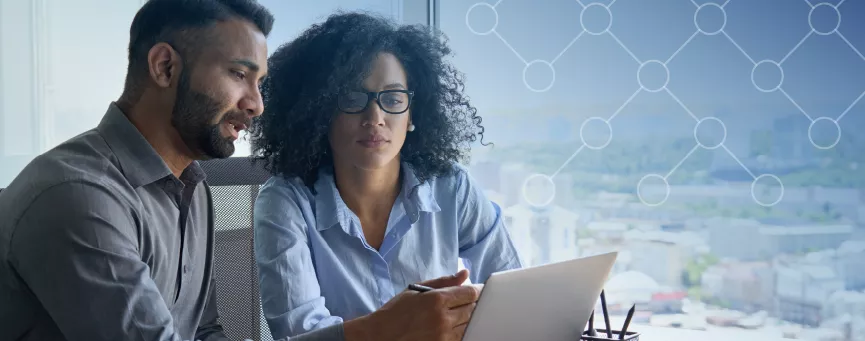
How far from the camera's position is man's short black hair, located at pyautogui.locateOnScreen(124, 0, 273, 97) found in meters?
1.24

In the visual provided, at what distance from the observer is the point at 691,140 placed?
2596 millimetres

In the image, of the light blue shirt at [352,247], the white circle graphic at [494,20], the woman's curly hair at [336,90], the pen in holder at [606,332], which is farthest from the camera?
the white circle graphic at [494,20]

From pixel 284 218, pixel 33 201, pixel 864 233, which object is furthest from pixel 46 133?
pixel 864 233

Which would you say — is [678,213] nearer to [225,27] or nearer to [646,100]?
[646,100]

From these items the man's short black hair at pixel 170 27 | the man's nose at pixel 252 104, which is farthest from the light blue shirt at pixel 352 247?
the man's short black hair at pixel 170 27

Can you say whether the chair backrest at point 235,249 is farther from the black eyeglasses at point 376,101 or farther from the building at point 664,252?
the building at point 664,252

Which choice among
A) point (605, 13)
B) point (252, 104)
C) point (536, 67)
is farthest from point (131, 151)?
Answer: point (605, 13)

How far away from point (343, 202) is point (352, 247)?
9 centimetres

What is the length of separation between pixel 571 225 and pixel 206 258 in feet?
5.19

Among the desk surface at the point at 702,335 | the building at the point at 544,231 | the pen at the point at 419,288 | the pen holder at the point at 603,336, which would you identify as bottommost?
the desk surface at the point at 702,335

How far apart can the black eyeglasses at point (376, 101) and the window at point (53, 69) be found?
2.77ft

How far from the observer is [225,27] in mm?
1271

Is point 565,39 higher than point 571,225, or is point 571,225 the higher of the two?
point 565,39

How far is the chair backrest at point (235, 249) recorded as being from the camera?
150 centimetres
